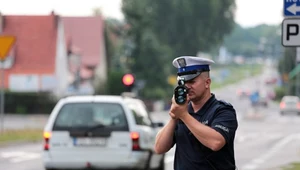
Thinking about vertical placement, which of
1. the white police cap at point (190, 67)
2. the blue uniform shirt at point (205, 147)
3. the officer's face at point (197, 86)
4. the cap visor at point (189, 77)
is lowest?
the blue uniform shirt at point (205, 147)

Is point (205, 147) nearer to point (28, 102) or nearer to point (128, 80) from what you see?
point (128, 80)

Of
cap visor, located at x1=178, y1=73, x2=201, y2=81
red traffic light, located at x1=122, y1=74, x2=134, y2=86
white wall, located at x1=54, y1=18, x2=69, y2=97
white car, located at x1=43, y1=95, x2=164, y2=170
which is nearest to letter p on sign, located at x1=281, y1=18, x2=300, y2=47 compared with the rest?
white car, located at x1=43, y1=95, x2=164, y2=170

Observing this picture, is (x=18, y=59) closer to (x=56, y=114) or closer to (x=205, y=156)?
(x=56, y=114)

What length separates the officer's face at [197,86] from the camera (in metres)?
5.33

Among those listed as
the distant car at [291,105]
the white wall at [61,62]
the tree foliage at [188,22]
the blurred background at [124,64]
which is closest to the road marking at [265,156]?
the blurred background at [124,64]

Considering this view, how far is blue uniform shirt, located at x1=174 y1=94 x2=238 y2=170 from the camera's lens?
17.4 feet

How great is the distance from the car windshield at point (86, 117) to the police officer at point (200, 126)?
26.1 feet

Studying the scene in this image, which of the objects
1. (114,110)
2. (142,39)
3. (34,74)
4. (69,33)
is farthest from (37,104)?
(114,110)

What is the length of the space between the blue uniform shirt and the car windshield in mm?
7993

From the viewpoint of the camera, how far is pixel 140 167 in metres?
13.4

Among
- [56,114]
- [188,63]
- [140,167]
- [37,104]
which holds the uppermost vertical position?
[188,63]

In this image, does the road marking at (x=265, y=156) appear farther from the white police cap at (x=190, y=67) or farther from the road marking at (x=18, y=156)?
the white police cap at (x=190, y=67)

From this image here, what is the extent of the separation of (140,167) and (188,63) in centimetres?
813

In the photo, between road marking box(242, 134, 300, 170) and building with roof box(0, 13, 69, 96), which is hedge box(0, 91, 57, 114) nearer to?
building with roof box(0, 13, 69, 96)
